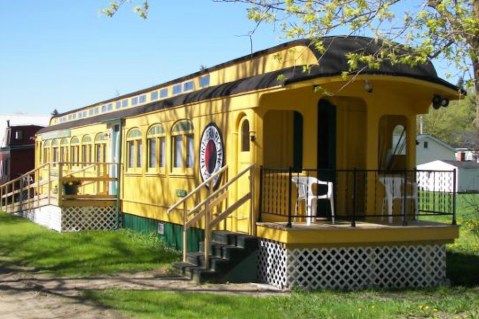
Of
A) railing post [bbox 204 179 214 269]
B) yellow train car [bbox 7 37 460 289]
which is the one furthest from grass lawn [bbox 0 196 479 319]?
railing post [bbox 204 179 214 269]

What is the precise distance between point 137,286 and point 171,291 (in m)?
0.90

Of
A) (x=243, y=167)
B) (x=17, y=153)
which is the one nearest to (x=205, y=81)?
(x=243, y=167)

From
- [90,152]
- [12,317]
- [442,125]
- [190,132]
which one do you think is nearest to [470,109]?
[442,125]

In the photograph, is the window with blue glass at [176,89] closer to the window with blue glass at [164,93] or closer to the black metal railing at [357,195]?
the window with blue glass at [164,93]

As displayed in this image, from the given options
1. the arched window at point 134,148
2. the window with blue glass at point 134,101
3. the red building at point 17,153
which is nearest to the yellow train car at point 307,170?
the arched window at point 134,148

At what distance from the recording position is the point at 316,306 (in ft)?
30.2

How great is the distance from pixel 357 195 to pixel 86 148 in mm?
13032

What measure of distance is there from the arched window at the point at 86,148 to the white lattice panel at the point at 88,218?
3.68 metres

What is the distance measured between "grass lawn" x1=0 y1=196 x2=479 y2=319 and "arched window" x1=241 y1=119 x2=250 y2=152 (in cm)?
295

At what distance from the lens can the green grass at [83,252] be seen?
1328cm

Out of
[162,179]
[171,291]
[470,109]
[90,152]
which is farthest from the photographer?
[470,109]

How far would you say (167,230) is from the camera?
16.1 m

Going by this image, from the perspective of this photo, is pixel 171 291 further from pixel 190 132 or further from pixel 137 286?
pixel 190 132

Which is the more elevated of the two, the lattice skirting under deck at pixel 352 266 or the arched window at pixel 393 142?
the arched window at pixel 393 142
